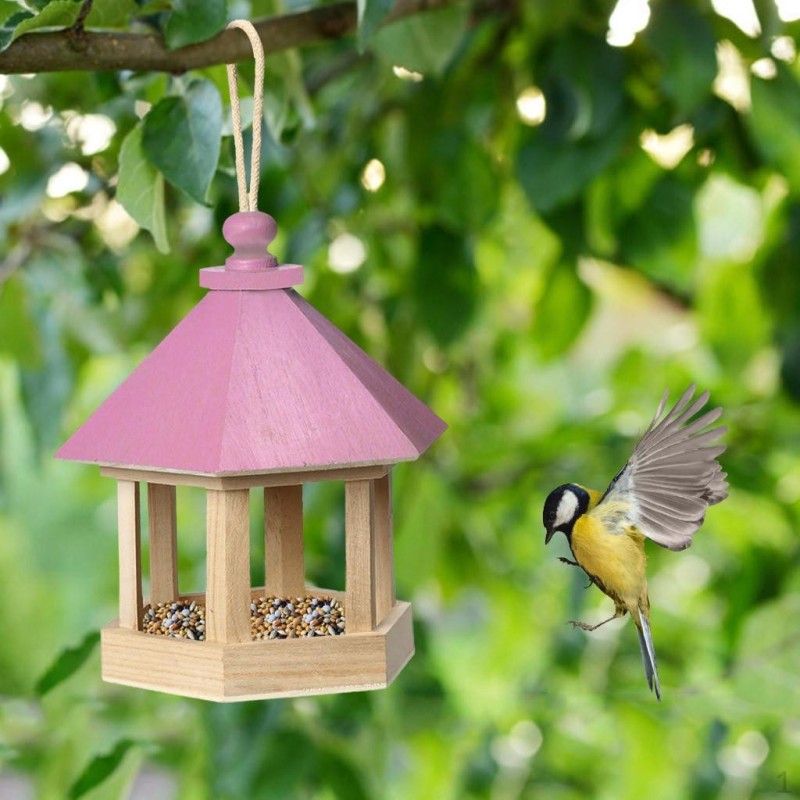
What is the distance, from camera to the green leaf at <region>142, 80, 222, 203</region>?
928mm

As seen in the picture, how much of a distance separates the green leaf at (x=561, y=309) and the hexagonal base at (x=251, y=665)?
915 mm

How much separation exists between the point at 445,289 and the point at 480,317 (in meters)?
0.09

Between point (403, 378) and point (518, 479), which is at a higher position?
point (403, 378)

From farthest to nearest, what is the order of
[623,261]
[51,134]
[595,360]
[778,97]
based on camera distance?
[595,360] < [623,261] < [51,134] < [778,97]

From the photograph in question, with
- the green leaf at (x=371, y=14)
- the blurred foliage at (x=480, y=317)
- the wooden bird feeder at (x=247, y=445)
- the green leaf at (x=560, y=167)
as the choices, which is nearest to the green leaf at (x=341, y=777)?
the blurred foliage at (x=480, y=317)

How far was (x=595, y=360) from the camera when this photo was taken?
3.68m

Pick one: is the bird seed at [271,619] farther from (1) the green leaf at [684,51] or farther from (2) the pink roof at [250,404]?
(1) the green leaf at [684,51]

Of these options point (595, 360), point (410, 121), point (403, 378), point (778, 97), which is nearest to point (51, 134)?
point (410, 121)

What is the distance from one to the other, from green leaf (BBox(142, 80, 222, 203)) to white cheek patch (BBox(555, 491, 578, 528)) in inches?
12.9

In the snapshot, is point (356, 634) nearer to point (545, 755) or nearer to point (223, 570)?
point (223, 570)

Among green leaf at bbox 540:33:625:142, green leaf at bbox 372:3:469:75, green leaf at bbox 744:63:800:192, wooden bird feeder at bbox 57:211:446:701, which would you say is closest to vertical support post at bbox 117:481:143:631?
wooden bird feeder at bbox 57:211:446:701

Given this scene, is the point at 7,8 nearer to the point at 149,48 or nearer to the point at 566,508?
the point at 149,48

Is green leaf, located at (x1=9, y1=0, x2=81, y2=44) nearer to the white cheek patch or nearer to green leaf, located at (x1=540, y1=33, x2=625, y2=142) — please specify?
the white cheek patch

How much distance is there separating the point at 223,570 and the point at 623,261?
1.04 meters
